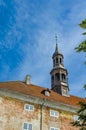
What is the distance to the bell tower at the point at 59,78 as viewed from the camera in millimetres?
43000

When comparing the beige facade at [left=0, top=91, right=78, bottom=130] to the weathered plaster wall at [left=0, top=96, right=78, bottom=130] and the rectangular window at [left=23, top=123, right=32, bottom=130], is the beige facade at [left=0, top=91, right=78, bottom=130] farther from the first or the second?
the rectangular window at [left=23, top=123, right=32, bottom=130]

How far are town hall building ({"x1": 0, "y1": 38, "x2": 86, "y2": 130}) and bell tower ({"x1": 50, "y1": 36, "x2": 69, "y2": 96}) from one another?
453 cm

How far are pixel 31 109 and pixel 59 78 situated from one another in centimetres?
1209

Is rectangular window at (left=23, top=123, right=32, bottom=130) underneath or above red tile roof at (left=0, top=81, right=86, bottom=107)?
underneath

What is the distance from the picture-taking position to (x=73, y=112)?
36.7 m

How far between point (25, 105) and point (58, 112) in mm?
4994

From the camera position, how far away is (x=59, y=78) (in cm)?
4419

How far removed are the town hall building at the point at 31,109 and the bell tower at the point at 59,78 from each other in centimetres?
453

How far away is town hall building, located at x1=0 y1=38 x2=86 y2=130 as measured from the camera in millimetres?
31422

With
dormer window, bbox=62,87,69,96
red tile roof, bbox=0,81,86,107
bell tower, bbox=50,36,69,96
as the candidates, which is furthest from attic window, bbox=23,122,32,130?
dormer window, bbox=62,87,69,96

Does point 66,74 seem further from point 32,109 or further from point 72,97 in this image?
point 32,109

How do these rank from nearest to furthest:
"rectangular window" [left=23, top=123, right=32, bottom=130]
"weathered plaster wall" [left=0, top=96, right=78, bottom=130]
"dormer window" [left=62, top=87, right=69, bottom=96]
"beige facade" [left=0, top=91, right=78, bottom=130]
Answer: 1. "weathered plaster wall" [left=0, top=96, right=78, bottom=130]
2. "beige facade" [left=0, top=91, right=78, bottom=130]
3. "rectangular window" [left=23, top=123, right=32, bottom=130]
4. "dormer window" [left=62, top=87, right=69, bottom=96]

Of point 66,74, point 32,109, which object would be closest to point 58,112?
point 32,109

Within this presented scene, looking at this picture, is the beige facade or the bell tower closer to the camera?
the beige facade
